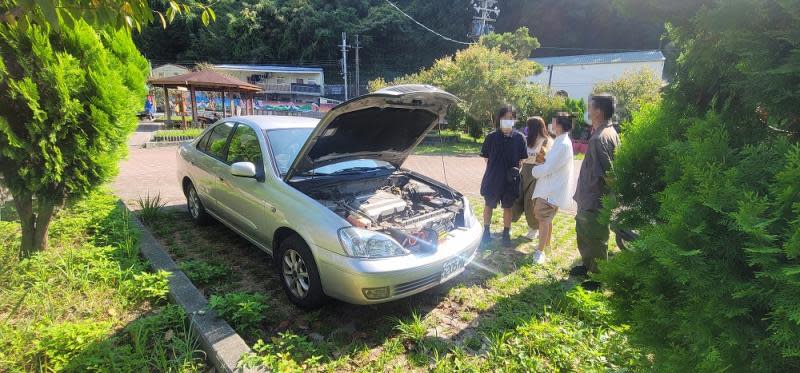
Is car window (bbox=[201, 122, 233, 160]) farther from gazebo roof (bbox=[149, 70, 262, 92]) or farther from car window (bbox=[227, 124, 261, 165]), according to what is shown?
gazebo roof (bbox=[149, 70, 262, 92])

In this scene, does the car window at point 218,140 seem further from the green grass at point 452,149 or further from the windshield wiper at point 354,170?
the green grass at point 452,149

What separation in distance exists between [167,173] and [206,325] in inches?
→ 304

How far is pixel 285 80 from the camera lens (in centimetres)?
4769

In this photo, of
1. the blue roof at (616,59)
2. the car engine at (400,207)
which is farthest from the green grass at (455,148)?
the blue roof at (616,59)

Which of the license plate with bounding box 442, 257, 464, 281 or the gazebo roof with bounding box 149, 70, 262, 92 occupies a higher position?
the gazebo roof with bounding box 149, 70, 262, 92

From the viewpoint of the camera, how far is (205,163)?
4828 millimetres

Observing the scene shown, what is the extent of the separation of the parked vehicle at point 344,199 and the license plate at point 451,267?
1cm

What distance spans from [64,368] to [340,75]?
52.2m

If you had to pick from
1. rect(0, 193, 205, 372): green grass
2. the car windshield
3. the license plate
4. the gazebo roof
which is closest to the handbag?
the car windshield

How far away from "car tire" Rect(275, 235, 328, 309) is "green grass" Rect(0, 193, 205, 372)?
0.81 metres

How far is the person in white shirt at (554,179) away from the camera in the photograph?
4.29m

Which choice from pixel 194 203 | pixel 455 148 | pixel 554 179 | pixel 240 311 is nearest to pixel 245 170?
pixel 240 311

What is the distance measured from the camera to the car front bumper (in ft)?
9.36

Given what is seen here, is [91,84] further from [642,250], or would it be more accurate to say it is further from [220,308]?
[642,250]
